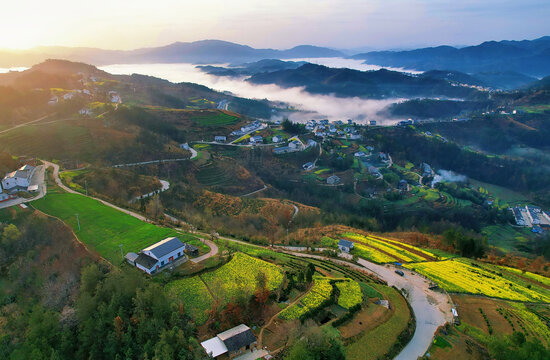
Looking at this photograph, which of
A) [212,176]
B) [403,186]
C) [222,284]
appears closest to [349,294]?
[222,284]

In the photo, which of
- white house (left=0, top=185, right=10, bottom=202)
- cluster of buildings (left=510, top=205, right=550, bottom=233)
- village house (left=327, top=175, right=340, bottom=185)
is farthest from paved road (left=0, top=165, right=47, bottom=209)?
cluster of buildings (left=510, top=205, right=550, bottom=233)

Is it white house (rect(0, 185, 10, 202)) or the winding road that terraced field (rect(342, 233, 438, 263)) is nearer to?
the winding road

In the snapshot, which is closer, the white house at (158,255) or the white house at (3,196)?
the white house at (158,255)

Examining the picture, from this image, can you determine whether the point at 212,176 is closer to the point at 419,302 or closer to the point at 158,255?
the point at 158,255

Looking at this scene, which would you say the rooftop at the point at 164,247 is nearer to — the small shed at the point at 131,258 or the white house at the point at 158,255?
the white house at the point at 158,255

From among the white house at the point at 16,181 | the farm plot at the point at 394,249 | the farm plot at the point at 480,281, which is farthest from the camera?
the farm plot at the point at 394,249

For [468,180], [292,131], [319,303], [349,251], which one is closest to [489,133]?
[468,180]

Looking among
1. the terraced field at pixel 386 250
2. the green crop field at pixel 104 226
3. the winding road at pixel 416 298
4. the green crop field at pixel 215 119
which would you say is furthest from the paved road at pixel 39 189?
the green crop field at pixel 215 119
